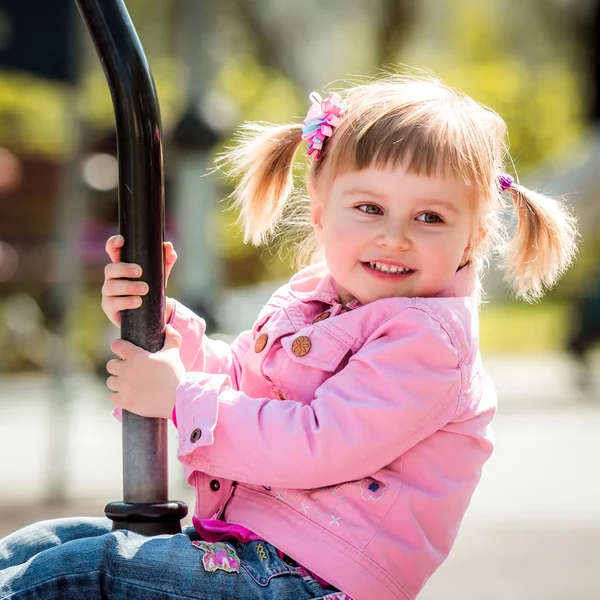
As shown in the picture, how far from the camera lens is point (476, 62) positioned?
78.8 feet

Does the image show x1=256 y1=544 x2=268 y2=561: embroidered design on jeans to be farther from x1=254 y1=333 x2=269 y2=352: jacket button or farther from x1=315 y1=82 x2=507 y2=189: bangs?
x1=315 y1=82 x2=507 y2=189: bangs

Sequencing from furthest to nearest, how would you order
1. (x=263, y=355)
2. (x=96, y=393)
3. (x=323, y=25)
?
(x=323, y=25)
(x=96, y=393)
(x=263, y=355)

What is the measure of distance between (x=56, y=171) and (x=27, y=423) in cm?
190

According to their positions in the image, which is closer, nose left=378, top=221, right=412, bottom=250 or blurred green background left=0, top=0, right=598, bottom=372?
nose left=378, top=221, right=412, bottom=250

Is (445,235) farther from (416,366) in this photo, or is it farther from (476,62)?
(476,62)

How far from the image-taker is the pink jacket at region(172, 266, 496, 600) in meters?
1.51

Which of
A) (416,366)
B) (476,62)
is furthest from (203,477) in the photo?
(476,62)

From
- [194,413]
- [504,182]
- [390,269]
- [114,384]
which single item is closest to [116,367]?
[114,384]

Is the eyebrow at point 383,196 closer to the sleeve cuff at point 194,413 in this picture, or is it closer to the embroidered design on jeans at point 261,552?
the sleeve cuff at point 194,413

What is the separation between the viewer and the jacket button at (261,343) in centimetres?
172

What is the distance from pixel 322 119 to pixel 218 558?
27.7 inches

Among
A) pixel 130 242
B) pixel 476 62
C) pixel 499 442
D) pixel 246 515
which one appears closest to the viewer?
pixel 130 242

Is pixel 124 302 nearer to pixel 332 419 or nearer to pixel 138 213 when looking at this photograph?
pixel 138 213

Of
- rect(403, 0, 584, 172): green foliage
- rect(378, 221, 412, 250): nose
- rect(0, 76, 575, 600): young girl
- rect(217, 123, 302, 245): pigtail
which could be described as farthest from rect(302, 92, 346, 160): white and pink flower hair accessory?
rect(403, 0, 584, 172): green foliage
